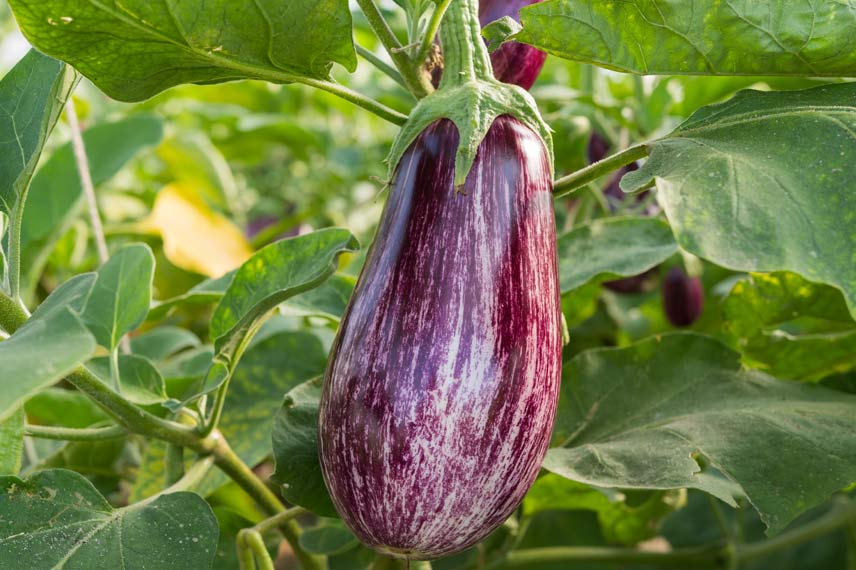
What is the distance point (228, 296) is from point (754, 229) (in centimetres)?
35

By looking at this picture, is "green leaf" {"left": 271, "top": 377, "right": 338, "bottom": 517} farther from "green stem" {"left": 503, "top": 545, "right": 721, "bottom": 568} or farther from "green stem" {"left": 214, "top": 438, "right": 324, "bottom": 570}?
"green stem" {"left": 503, "top": 545, "right": 721, "bottom": 568}

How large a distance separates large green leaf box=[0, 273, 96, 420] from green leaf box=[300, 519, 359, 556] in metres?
0.32

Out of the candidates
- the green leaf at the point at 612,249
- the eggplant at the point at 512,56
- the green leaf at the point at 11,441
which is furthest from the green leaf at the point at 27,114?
the green leaf at the point at 612,249

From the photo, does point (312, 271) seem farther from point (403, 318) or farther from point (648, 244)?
point (648, 244)

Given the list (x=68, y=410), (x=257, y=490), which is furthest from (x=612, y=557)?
(x=68, y=410)

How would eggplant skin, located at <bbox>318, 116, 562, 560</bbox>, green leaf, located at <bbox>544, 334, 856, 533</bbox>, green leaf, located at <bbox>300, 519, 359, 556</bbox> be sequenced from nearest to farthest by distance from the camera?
eggplant skin, located at <bbox>318, 116, 562, 560</bbox>, green leaf, located at <bbox>544, 334, 856, 533</bbox>, green leaf, located at <bbox>300, 519, 359, 556</bbox>

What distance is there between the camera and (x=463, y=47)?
0.49 metres

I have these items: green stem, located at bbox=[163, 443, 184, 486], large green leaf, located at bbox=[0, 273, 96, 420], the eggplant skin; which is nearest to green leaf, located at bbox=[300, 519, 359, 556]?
green stem, located at bbox=[163, 443, 184, 486]

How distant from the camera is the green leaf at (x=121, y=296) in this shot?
60cm

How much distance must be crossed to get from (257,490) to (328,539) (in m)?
0.07

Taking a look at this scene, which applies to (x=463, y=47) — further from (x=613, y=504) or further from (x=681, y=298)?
(x=681, y=298)

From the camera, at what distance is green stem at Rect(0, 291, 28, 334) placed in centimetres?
50

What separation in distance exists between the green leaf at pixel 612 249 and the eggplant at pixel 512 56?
0.15 meters

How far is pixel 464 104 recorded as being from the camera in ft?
1.51
